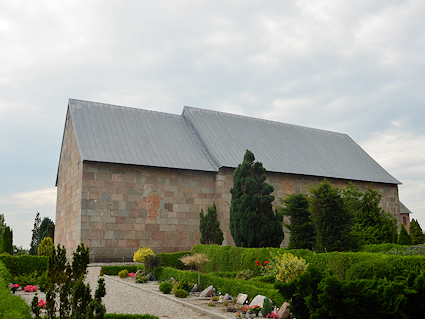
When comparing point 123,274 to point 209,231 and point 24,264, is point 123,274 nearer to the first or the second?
point 24,264

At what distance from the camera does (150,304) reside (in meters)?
8.34

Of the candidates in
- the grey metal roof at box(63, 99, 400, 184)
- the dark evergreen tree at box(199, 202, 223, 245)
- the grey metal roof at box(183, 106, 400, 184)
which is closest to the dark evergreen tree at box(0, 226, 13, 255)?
the grey metal roof at box(63, 99, 400, 184)

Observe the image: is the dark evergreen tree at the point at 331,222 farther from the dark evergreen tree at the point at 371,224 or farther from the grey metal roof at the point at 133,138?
the grey metal roof at the point at 133,138

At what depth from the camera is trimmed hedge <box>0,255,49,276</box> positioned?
504 inches

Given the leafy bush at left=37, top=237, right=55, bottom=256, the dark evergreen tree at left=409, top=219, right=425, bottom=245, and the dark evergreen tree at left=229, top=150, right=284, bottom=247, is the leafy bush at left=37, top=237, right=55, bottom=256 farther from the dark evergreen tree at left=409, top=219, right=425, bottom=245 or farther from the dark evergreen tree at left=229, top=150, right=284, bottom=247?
the dark evergreen tree at left=409, top=219, right=425, bottom=245

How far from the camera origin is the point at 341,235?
11.0 m

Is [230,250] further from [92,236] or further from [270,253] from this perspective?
[92,236]

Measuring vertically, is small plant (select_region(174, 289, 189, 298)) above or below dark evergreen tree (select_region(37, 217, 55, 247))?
below

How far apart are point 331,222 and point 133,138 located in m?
10.3

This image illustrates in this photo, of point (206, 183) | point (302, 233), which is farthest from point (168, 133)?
point (302, 233)

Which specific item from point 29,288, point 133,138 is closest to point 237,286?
point 29,288

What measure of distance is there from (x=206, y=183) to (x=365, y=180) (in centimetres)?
946

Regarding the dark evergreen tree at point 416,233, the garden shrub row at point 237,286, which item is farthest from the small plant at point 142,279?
the dark evergreen tree at point 416,233

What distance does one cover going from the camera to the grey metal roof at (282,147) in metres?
19.6
